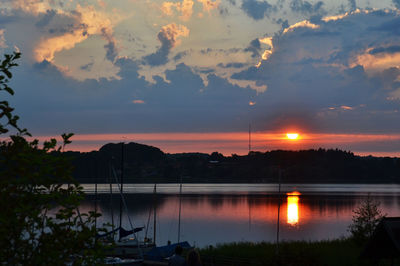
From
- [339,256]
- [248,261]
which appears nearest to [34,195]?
[248,261]

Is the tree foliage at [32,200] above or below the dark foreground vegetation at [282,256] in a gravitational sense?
above

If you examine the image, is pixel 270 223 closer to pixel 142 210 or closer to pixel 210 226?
pixel 210 226

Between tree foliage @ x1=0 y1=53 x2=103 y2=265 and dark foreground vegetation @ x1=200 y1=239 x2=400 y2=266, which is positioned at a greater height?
tree foliage @ x1=0 y1=53 x2=103 y2=265

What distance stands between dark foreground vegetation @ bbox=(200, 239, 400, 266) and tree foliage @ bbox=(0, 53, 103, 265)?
90.8 ft

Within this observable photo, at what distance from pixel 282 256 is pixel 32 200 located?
Result: 2895 cm

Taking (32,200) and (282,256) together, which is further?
(282,256)

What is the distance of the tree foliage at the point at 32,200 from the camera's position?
28.4 feet

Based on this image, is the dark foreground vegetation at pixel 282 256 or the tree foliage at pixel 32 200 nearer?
the tree foliage at pixel 32 200

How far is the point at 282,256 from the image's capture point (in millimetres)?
35562

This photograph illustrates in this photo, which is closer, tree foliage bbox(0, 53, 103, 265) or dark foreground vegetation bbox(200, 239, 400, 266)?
tree foliage bbox(0, 53, 103, 265)

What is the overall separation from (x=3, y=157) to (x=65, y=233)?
1.74 meters

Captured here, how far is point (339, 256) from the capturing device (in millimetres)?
38125

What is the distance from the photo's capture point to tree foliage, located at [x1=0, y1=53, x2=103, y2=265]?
341 inches

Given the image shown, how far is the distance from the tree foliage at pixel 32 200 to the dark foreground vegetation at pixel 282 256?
27675mm
